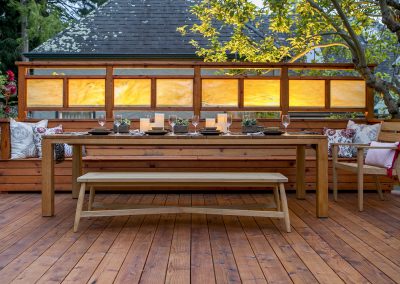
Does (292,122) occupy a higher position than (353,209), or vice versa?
(292,122)

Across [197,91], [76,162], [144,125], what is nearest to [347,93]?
[197,91]

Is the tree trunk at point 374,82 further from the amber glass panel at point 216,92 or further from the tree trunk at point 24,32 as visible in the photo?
the tree trunk at point 24,32

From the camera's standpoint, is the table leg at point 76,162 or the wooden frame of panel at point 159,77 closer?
the table leg at point 76,162

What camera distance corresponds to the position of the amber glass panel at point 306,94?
20.4ft

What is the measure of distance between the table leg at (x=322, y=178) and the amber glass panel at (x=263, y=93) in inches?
79.1

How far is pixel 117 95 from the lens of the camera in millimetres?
6121

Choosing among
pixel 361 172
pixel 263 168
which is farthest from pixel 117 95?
pixel 361 172

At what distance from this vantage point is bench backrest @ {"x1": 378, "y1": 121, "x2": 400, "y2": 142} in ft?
17.2

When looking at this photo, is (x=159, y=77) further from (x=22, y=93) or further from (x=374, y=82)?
(x=374, y=82)

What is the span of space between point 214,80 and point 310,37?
195cm

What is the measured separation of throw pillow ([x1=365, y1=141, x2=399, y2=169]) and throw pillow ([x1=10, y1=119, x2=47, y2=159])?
3.93 metres

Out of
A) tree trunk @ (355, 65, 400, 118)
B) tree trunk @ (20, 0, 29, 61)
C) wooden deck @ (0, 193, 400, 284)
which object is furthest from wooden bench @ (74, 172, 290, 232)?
tree trunk @ (20, 0, 29, 61)

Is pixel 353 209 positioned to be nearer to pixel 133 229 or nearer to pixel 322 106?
pixel 322 106

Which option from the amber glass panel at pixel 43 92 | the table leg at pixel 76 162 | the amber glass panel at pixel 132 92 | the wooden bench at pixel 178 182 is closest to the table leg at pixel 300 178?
the wooden bench at pixel 178 182
